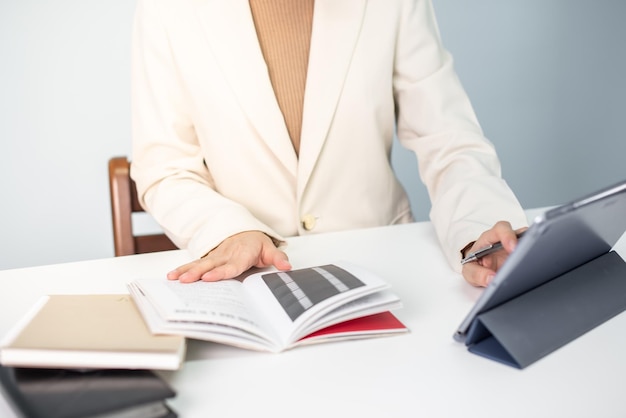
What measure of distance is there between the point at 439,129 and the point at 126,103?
1.48 metres

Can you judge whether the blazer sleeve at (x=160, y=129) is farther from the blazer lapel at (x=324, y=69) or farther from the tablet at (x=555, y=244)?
the tablet at (x=555, y=244)

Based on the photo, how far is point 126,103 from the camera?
2.52m

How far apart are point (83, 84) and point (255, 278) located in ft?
5.70

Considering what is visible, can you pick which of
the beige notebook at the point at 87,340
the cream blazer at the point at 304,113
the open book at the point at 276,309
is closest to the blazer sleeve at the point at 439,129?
the cream blazer at the point at 304,113

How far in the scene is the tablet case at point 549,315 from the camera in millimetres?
773

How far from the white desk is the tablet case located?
13 millimetres

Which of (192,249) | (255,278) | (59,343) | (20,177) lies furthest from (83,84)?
(59,343)

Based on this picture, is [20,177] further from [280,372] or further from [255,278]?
[280,372]

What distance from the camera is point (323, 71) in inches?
55.3

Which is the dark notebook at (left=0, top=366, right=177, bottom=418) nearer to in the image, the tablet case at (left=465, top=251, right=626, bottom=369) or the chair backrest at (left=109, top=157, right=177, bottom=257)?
Answer: the tablet case at (left=465, top=251, right=626, bottom=369)

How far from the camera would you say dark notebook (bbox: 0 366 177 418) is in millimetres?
616

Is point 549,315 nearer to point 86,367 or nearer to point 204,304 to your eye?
point 204,304

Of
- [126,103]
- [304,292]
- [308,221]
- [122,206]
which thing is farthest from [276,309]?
[126,103]

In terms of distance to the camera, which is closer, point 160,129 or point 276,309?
point 276,309
